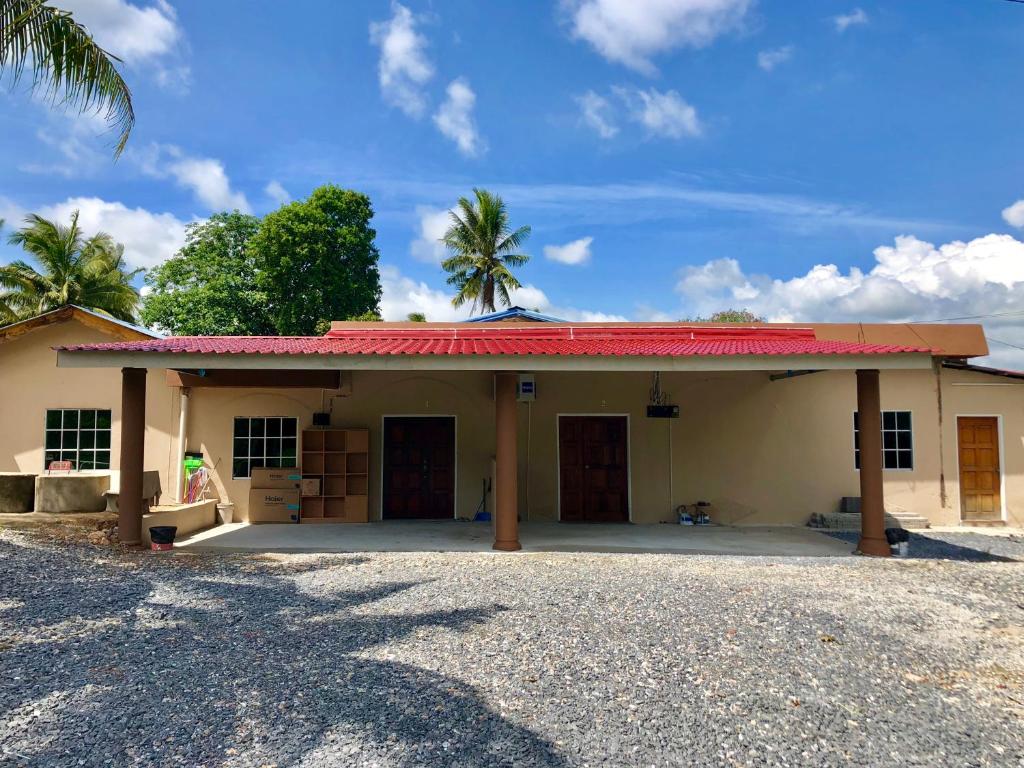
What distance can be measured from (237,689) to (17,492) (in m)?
8.77

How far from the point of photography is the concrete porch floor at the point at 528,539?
912 cm

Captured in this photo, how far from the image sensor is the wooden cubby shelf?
11648mm

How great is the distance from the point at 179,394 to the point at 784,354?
981 cm

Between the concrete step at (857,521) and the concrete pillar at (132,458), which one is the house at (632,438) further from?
the concrete pillar at (132,458)

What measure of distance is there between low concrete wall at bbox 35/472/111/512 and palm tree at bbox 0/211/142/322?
46.9 feet

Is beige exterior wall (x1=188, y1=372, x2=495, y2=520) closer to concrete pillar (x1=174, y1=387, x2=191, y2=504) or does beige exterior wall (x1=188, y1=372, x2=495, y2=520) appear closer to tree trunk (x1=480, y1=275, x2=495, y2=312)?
concrete pillar (x1=174, y1=387, x2=191, y2=504)

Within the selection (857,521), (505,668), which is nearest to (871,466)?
(857,521)

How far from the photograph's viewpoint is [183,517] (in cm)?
1029

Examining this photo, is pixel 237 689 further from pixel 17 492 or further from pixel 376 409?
pixel 17 492

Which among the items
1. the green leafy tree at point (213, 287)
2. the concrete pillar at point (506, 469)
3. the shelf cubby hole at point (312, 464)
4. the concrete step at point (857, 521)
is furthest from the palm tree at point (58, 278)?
the concrete step at point (857, 521)

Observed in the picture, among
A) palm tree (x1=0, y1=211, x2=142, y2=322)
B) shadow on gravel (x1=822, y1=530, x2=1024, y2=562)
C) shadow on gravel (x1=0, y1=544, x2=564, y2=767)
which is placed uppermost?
palm tree (x1=0, y1=211, x2=142, y2=322)

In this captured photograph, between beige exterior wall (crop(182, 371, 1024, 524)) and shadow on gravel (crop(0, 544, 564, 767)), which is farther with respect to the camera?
beige exterior wall (crop(182, 371, 1024, 524))

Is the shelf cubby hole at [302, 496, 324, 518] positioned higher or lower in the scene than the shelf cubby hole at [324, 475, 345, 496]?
lower

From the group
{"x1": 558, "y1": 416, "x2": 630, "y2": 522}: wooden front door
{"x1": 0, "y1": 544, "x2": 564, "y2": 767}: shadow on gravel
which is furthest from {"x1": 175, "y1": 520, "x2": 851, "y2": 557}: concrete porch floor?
{"x1": 0, "y1": 544, "x2": 564, "y2": 767}: shadow on gravel
